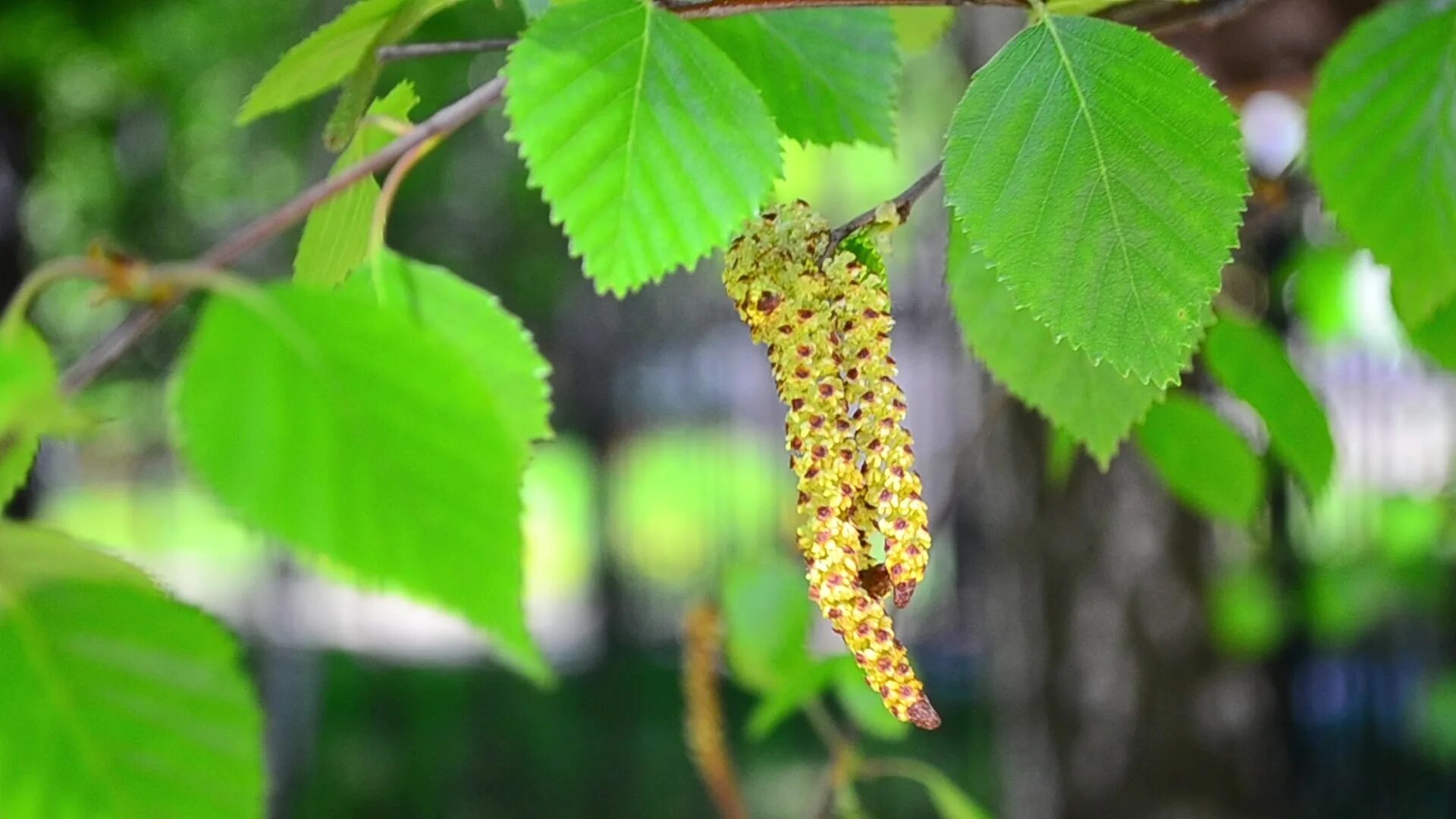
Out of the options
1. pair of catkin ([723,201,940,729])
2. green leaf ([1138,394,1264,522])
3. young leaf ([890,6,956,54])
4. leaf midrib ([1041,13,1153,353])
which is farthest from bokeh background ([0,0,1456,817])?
leaf midrib ([1041,13,1153,353])

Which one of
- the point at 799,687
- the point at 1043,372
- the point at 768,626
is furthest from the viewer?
the point at 768,626

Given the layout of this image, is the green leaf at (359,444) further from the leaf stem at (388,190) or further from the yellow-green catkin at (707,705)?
the yellow-green catkin at (707,705)

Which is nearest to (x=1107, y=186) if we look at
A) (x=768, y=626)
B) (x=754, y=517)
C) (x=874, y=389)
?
(x=874, y=389)

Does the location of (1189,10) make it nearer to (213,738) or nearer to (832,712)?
(213,738)

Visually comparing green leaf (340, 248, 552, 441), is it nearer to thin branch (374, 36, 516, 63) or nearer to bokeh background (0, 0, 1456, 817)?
thin branch (374, 36, 516, 63)

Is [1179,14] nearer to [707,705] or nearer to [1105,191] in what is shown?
[1105,191]

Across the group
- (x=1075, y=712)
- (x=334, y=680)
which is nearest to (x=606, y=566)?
(x=334, y=680)
